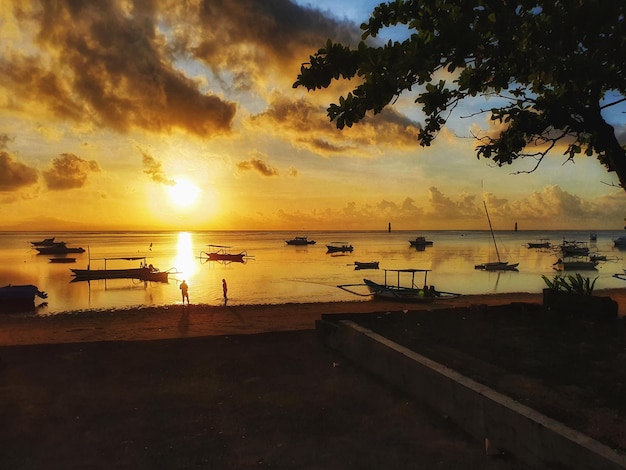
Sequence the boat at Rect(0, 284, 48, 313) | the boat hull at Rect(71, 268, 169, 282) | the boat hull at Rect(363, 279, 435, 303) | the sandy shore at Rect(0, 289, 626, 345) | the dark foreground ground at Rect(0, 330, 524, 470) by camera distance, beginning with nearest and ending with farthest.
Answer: the dark foreground ground at Rect(0, 330, 524, 470)
the sandy shore at Rect(0, 289, 626, 345)
the boat hull at Rect(363, 279, 435, 303)
the boat at Rect(0, 284, 48, 313)
the boat hull at Rect(71, 268, 169, 282)

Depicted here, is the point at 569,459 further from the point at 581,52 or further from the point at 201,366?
the point at 201,366

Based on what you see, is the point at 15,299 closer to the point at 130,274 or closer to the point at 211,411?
the point at 130,274

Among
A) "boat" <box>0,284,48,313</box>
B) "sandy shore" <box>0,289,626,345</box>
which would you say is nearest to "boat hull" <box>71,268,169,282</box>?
"boat" <box>0,284,48,313</box>

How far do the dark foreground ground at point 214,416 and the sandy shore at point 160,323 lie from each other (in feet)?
21.1

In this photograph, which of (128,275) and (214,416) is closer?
(214,416)

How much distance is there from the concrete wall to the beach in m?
0.21

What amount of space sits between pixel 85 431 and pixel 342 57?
655 centimetres

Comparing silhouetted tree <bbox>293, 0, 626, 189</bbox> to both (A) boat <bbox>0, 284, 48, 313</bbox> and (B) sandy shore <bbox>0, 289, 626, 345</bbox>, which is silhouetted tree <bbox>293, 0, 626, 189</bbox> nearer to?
(B) sandy shore <bbox>0, 289, 626, 345</bbox>

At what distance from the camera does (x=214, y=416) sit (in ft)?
23.5

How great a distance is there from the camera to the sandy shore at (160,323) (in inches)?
725

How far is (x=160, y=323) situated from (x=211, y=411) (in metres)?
17.0

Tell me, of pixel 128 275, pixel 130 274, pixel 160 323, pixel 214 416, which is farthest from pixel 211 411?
pixel 128 275

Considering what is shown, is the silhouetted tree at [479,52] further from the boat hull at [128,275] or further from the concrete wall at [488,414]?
the boat hull at [128,275]

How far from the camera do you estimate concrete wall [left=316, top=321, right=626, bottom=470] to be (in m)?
4.58
